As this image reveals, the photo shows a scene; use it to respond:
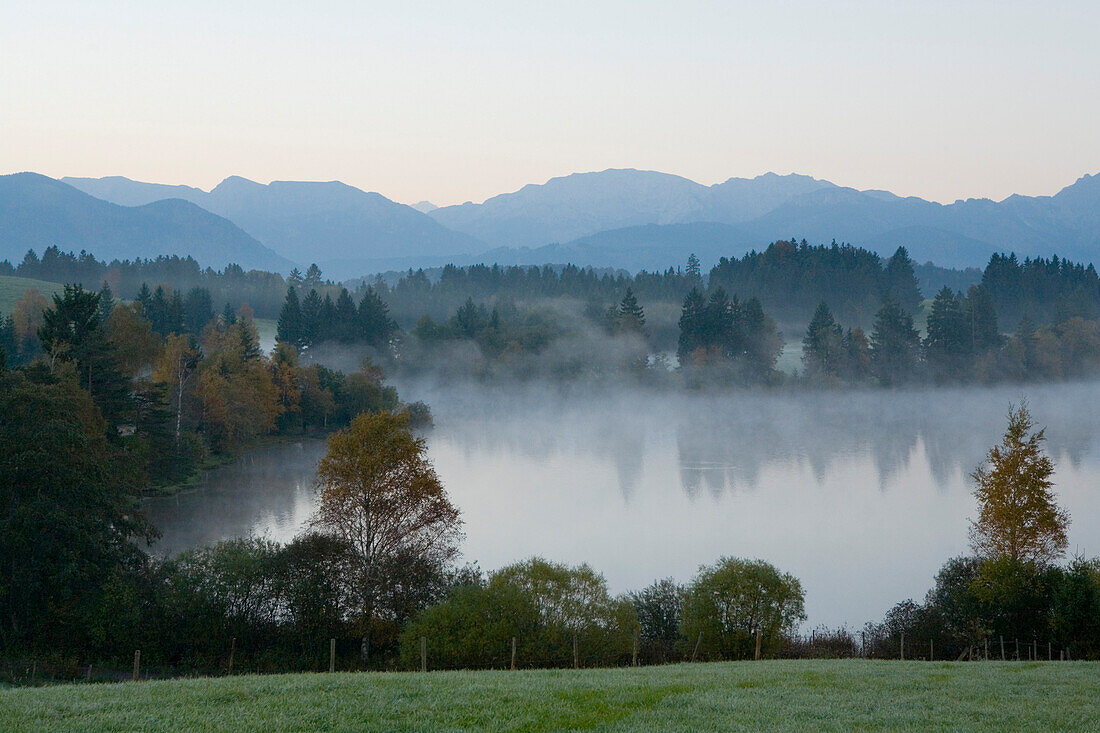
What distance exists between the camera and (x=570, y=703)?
454 inches

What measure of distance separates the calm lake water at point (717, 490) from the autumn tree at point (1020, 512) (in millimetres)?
3937

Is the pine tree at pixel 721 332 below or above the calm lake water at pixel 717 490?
above

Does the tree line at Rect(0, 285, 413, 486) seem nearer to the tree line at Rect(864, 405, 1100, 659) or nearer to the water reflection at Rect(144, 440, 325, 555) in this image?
the water reflection at Rect(144, 440, 325, 555)

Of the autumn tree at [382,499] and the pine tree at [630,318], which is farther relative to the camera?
the pine tree at [630,318]

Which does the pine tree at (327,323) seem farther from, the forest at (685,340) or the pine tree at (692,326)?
the pine tree at (692,326)

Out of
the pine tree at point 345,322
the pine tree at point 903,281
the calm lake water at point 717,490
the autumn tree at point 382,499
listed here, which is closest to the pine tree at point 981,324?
the calm lake water at point 717,490

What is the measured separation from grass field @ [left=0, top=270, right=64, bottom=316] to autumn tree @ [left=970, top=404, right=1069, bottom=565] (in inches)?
4208

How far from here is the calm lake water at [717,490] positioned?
35844mm

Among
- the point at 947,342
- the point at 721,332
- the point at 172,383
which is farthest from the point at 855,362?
the point at 172,383

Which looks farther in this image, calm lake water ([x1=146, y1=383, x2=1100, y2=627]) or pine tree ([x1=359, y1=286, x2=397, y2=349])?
pine tree ([x1=359, y1=286, x2=397, y2=349])

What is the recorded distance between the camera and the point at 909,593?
31.1 m

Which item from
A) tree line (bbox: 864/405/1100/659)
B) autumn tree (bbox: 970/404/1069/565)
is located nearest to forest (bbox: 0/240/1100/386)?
autumn tree (bbox: 970/404/1069/565)

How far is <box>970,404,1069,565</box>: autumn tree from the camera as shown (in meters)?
28.0

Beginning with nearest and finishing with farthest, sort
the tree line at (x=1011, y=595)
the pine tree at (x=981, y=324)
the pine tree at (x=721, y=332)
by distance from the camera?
the tree line at (x=1011, y=595), the pine tree at (x=981, y=324), the pine tree at (x=721, y=332)
